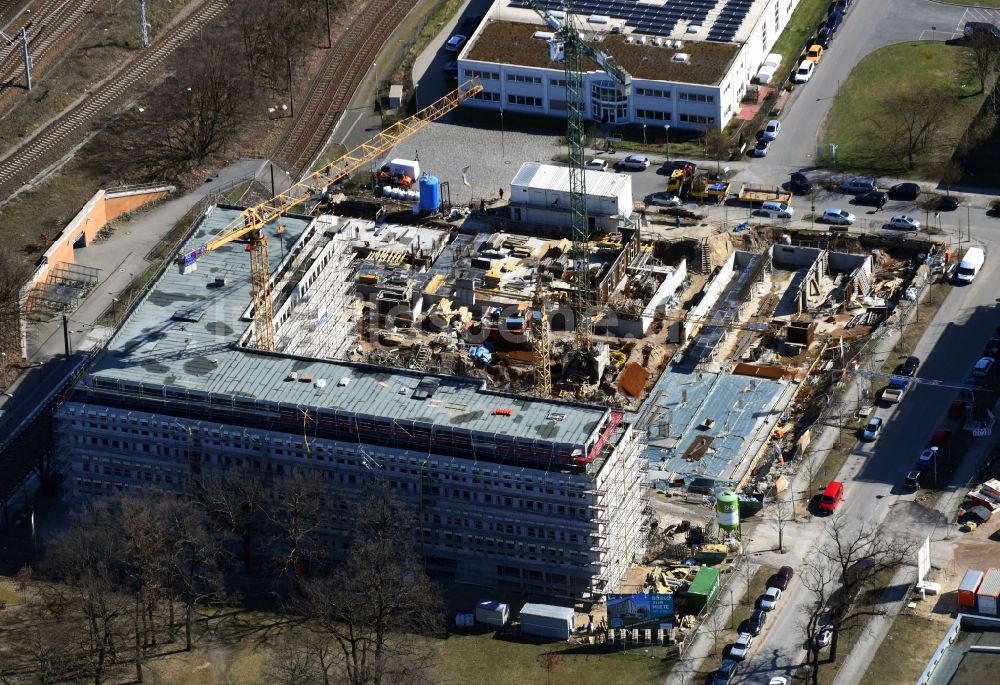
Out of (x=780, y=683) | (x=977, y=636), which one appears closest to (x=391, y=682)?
(x=780, y=683)

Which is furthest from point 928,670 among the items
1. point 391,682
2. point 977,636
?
point 391,682

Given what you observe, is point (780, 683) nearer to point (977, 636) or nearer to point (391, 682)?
point (977, 636)

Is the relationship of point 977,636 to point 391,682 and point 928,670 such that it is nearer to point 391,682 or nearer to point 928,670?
point 928,670

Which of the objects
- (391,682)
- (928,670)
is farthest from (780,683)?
(391,682)
